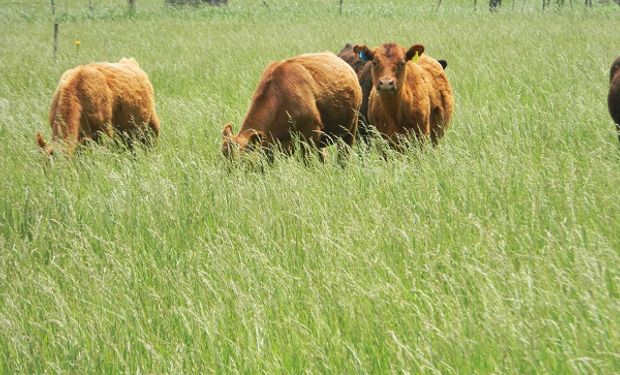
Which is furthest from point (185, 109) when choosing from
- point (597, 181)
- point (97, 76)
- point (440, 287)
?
point (440, 287)

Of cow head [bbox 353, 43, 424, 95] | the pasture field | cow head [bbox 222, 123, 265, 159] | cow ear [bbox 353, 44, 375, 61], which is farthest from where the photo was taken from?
cow ear [bbox 353, 44, 375, 61]

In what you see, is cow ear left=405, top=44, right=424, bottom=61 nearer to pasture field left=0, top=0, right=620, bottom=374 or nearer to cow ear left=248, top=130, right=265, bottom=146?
pasture field left=0, top=0, right=620, bottom=374

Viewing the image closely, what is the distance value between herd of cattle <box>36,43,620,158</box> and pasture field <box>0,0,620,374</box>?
14.1 inches

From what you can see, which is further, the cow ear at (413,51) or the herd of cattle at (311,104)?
the cow ear at (413,51)

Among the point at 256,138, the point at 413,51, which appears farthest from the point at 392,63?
the point at 256,138

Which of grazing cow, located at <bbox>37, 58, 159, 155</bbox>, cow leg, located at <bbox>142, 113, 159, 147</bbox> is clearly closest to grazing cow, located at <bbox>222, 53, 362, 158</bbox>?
grazing cow, located at <bbox>37, 58, 159, 155</bbox>

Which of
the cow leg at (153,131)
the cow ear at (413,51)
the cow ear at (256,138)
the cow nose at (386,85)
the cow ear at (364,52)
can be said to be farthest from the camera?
the cow leg at (153,131)

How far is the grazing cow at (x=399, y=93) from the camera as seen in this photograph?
7324 mm

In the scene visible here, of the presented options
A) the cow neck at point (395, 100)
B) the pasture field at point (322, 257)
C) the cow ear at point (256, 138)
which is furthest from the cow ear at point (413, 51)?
the cow ear at point (256, 138)

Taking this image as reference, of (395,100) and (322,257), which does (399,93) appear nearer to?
(395,100)

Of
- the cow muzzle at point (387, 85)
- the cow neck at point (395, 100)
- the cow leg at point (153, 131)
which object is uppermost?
the cow muzzle at point (387, 85)

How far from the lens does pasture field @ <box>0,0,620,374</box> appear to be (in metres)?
3.11

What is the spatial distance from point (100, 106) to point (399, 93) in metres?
2.99

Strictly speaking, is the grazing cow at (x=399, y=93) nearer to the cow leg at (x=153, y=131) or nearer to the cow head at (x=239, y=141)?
the cow head at (x=239, y=141)
